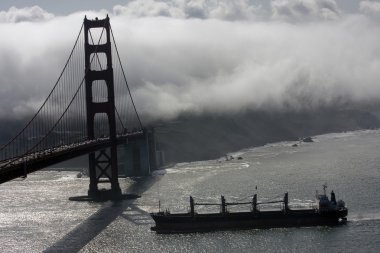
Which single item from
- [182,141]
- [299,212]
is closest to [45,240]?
[299,212]

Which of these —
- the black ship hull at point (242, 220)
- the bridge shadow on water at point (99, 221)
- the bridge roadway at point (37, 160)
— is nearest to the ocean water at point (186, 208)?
the bridge shadow on water at point (99, 221)

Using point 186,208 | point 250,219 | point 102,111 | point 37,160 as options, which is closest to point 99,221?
point 186,208

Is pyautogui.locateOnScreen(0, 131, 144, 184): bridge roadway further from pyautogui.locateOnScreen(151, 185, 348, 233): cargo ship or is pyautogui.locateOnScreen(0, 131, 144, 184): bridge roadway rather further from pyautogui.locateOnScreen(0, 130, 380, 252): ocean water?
pyautogui.locateOnScreen(151, 185, 348, 233): cargo ship

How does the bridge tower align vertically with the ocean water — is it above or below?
above

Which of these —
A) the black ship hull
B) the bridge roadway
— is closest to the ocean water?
the black ship hull

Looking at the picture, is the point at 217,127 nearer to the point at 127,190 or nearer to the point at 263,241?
the point at 127,190

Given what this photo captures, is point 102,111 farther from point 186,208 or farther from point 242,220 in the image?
point 242,220

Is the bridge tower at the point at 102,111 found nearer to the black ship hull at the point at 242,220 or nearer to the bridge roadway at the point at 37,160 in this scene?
the bridge roadway at the point at 37,160
